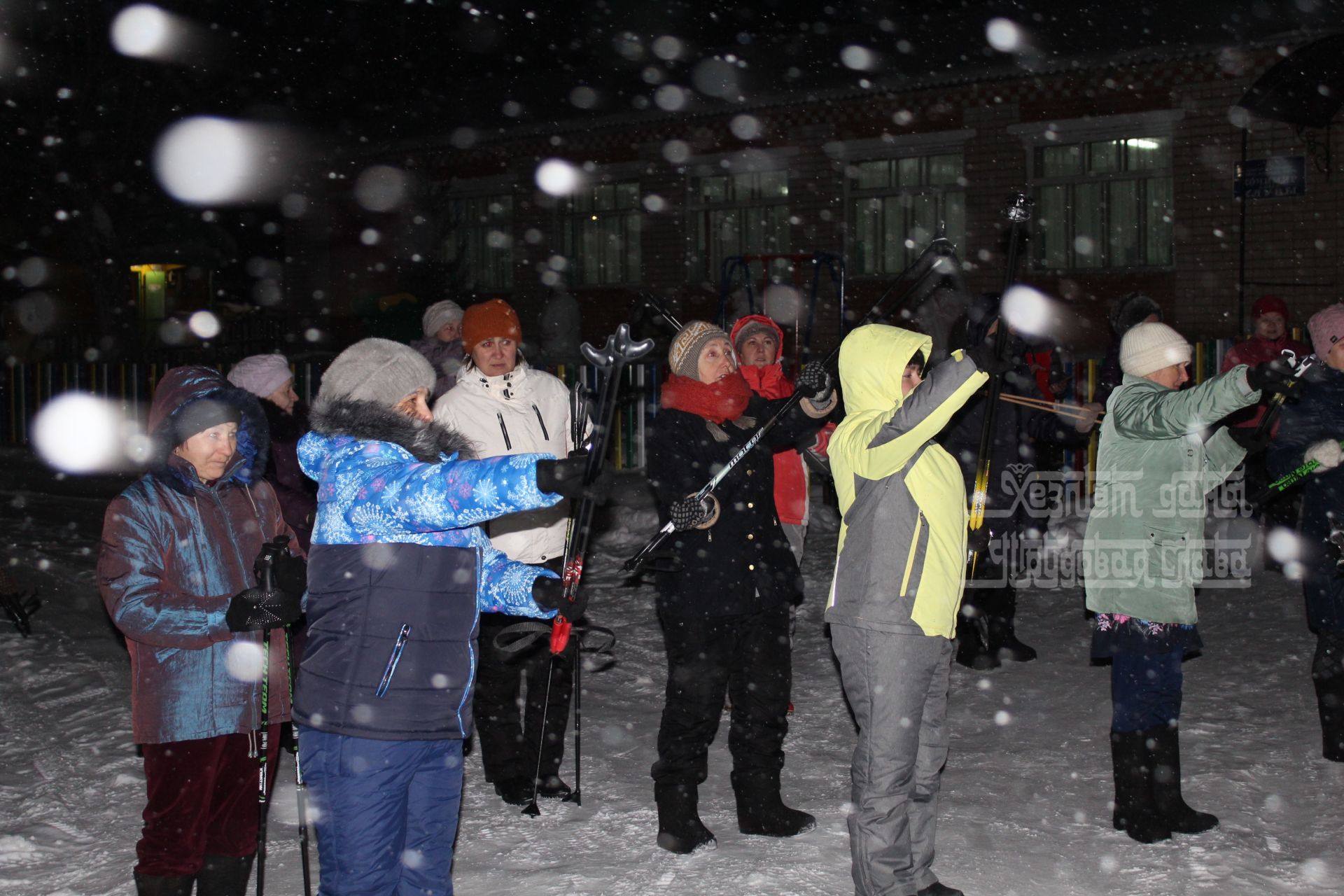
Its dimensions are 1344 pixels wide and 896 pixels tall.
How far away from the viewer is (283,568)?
3404mm

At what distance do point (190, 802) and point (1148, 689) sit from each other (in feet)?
10.5

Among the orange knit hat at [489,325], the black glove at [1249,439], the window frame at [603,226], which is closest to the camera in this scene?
the black glove at [1249,439]

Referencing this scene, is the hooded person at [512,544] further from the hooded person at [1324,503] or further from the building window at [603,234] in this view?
the building window at [603,234]

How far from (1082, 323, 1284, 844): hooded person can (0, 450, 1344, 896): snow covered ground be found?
19 cm

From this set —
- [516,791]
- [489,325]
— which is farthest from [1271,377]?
[516,791]

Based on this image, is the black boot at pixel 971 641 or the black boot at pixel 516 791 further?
the black boot at pixel 971 641

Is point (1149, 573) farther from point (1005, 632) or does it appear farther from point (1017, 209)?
point (1005, 632)

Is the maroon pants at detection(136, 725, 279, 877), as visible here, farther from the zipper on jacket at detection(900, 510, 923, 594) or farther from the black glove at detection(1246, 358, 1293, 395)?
the black glove at detection(1246, 358, 1293, 395)

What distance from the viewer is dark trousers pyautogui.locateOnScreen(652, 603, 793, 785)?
14.1 feet

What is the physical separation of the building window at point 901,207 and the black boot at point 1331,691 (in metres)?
11.5

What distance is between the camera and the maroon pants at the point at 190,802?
342 cm

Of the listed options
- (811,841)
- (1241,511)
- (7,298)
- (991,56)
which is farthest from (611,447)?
(7,298)

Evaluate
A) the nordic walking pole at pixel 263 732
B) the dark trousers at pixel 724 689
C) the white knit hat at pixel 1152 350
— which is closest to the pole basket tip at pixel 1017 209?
the white knit hat at pixel 1152 350

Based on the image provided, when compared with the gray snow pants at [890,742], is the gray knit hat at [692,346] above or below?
above
